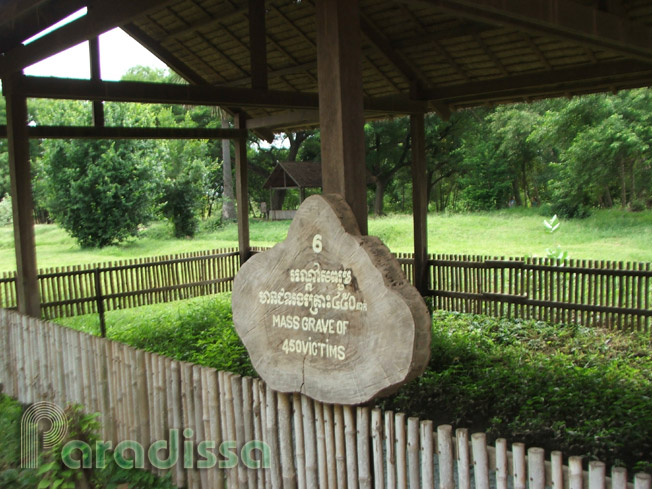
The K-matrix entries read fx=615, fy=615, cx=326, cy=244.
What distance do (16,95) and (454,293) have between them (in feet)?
25.1

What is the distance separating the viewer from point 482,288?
10891 millimetres

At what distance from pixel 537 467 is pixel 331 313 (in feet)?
→ 4.69

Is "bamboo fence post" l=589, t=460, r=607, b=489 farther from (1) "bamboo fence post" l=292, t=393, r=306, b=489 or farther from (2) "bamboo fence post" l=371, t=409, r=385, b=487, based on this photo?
(1) "bamboo fence post" l=292, t=393, r=306, b=489

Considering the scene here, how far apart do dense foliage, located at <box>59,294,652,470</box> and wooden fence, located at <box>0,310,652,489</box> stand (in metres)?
1.13

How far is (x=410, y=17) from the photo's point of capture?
9.27 meters

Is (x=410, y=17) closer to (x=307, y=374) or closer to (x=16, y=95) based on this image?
(x=16, y=95)

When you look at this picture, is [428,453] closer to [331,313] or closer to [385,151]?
[331,313]

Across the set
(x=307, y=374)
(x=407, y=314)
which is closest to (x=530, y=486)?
(x=407, y=314)

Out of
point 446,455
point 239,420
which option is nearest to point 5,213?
point 239,420

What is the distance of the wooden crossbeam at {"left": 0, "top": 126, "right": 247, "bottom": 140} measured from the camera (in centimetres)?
1035

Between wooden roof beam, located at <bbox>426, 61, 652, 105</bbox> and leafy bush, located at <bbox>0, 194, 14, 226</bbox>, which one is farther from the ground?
wooden roof beam, located at <bbox>426, 61, 652, 105</bbox>

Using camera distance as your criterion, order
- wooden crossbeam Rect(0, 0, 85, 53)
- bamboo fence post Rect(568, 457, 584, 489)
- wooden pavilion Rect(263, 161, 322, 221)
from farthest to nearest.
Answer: wooden pavilion Rect(263, 161, 322, 221)
wooden crossbeam Rect(0, 0, 85, 53)
bamboo fence post Rect(568, 457, 584, 489)

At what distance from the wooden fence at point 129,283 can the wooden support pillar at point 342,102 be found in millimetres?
7953

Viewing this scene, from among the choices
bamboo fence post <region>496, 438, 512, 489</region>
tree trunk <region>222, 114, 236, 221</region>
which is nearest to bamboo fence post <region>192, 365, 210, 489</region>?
bamboo fence post <region>496, 438, 512, 489</region>
